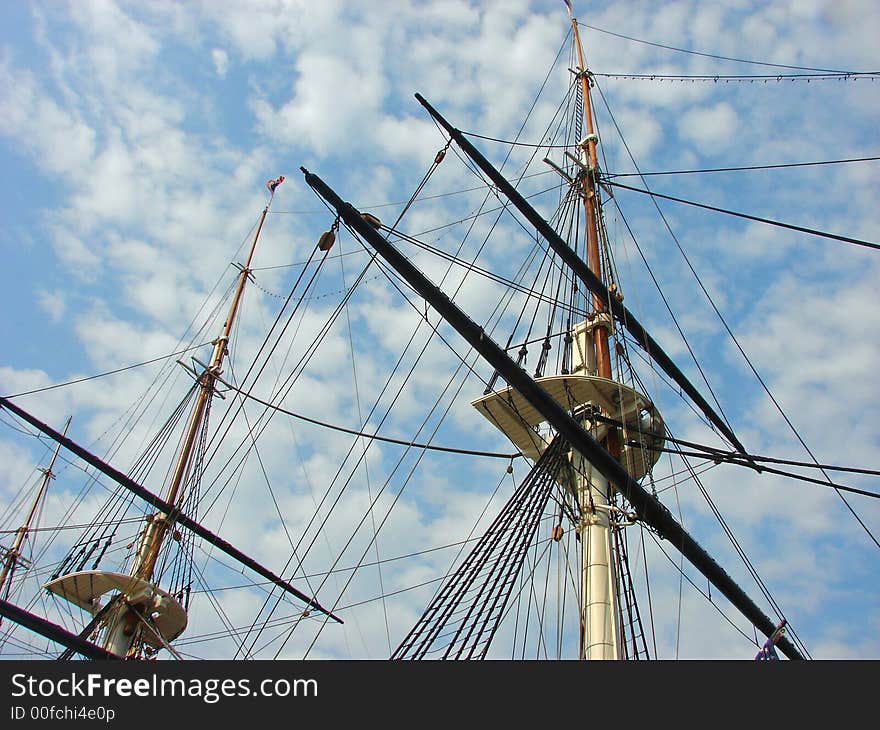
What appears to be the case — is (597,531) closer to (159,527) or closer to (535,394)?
(535,394)

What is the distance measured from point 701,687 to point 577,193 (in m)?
14.0

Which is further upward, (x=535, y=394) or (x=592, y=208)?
(x=592, y=208)

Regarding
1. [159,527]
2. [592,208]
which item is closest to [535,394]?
[592,208]

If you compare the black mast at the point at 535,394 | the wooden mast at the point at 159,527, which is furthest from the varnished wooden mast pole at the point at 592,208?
the wooden mast at the point at 159,527

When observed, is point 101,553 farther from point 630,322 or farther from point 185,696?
point 185,696

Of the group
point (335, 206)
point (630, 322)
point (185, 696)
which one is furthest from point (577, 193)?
point (185, 696)

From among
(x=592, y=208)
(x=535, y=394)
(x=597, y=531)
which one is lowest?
(x=597, y=531)

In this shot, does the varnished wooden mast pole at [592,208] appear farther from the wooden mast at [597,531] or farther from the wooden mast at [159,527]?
the wooden mast at [159,527]

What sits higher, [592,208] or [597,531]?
[592,208]

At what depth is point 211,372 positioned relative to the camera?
991 inches

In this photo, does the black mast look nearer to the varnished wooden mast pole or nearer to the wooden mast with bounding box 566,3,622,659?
the wooden mast with bounding box 566,3,622,659

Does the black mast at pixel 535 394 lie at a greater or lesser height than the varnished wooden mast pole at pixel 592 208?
lesser

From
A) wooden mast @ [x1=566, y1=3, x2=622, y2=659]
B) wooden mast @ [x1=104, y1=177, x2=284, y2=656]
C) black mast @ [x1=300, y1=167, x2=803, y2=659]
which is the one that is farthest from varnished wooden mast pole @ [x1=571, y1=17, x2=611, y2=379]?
wooden mast @ [x1=104, y1=177, x2=284, y2=656]

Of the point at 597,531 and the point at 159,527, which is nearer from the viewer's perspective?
the point at 597,531
